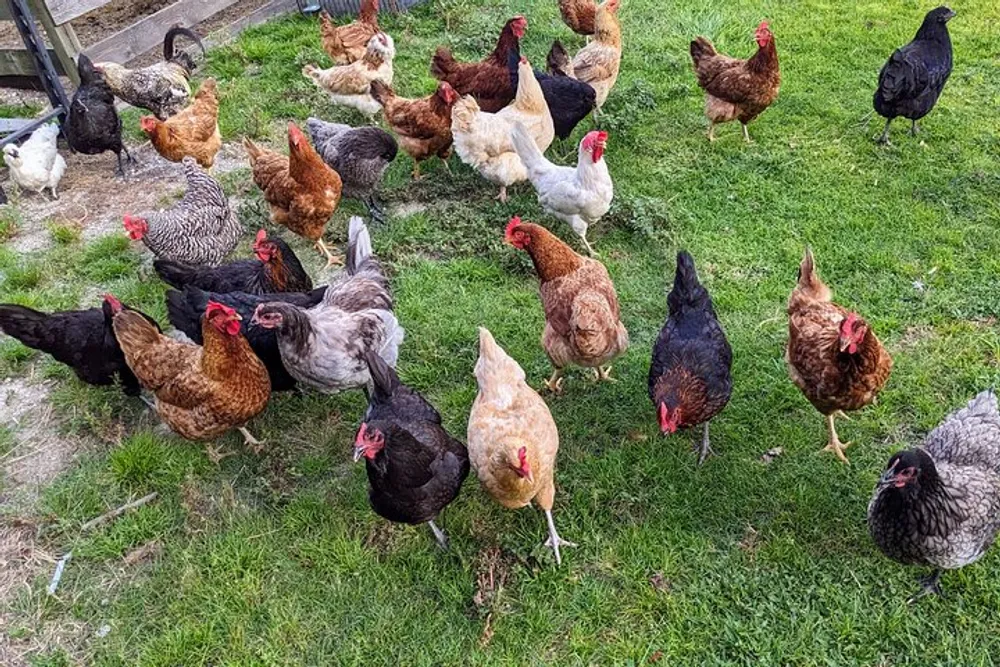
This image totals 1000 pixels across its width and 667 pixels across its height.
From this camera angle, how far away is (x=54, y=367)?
525 centimetres

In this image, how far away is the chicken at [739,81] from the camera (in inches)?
258

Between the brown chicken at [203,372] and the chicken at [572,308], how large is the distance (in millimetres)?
1885

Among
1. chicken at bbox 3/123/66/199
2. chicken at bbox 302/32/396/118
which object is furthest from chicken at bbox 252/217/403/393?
chicken at bbox 3/123/66/199

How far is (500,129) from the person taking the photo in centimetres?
633

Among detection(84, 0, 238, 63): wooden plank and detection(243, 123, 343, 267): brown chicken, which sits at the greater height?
detection(84, 0, 238, 63): wooden plank

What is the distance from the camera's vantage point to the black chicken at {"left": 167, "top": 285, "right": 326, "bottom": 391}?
14.9ft

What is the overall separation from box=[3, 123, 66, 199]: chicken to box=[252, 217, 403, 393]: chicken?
4.34 meters

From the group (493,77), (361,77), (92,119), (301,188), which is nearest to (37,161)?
(92,119)

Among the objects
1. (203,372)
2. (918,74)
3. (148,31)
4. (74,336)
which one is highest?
(148,31)

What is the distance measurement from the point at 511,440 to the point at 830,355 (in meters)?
1.86

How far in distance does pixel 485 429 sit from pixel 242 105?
6366 millimetres

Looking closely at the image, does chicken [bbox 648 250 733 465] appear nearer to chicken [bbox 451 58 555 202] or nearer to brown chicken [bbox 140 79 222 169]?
chicken [bbox 451 58 555 202]

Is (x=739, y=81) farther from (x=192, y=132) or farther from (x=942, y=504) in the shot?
(x=192, y=132)

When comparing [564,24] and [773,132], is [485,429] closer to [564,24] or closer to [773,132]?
[773,132]
